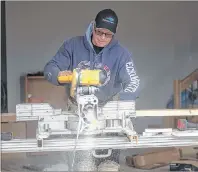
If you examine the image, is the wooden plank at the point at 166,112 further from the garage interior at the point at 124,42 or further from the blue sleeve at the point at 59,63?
the garage interior at the point at 124,42

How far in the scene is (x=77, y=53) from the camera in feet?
8.44

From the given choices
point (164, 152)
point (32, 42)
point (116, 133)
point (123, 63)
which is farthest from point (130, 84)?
point (32, 42)

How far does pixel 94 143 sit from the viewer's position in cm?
185

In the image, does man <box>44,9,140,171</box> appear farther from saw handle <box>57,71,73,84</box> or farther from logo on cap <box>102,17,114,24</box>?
saw handle <box>57,71,73,84</box>

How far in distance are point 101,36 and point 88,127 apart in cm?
66

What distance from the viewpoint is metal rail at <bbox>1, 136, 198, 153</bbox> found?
1823 millimetres

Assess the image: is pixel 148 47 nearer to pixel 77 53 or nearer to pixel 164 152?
pixel 164 152

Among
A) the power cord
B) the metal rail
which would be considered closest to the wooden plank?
the metal rail

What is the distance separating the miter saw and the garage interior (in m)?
3.22

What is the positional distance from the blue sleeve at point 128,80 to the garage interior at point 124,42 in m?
2.74

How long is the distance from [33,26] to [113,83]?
11.4 ft

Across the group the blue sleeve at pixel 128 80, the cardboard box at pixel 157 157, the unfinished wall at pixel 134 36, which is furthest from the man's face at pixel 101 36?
the unfinished wall at pixel 134 36

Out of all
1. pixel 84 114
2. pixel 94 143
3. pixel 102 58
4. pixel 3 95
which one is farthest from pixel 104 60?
pixel 3 95

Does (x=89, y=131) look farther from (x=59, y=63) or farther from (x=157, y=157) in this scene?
(x=157, y=157)
